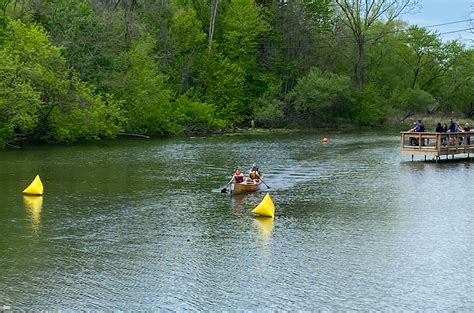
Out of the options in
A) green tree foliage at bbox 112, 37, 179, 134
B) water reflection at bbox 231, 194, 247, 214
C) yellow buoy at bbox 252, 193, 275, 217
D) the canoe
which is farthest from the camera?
green tree foliage at bbox 112, 37, 179, 134

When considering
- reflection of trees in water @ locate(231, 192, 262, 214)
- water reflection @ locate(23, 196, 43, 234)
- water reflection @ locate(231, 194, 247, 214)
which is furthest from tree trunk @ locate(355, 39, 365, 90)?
water reflection @ locate(23, 196, 43, 234)

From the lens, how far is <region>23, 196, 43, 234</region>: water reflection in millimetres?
22194

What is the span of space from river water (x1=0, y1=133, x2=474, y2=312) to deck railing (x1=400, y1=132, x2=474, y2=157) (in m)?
3.02

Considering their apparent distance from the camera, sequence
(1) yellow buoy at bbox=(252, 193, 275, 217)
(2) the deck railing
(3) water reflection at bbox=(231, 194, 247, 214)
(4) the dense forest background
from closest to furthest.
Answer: (1) yellow buoy at bbox=(252, 193, 275, 217) → (3) water reflection at bbox=(231, 194, 247, 214) → (2) the deck railing → (4) the dense forest background

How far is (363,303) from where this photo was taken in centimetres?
1459

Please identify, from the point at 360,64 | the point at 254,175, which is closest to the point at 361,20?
the point at 360,64

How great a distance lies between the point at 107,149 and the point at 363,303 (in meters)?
36.4

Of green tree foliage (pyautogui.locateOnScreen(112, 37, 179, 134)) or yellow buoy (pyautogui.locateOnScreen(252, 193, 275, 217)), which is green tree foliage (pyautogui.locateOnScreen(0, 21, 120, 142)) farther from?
yellow buoy (pyautogui.locateOnScreen(252, 193, 275, 217))

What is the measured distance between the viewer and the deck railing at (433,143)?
136 ft

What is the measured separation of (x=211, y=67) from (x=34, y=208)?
54965 mm

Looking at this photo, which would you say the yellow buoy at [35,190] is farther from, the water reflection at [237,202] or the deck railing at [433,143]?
the deck railing at [433,143]

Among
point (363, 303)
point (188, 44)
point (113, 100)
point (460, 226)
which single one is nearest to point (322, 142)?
point (113, 100)

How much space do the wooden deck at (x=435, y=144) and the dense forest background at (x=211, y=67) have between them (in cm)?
2340

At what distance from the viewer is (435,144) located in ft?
136
